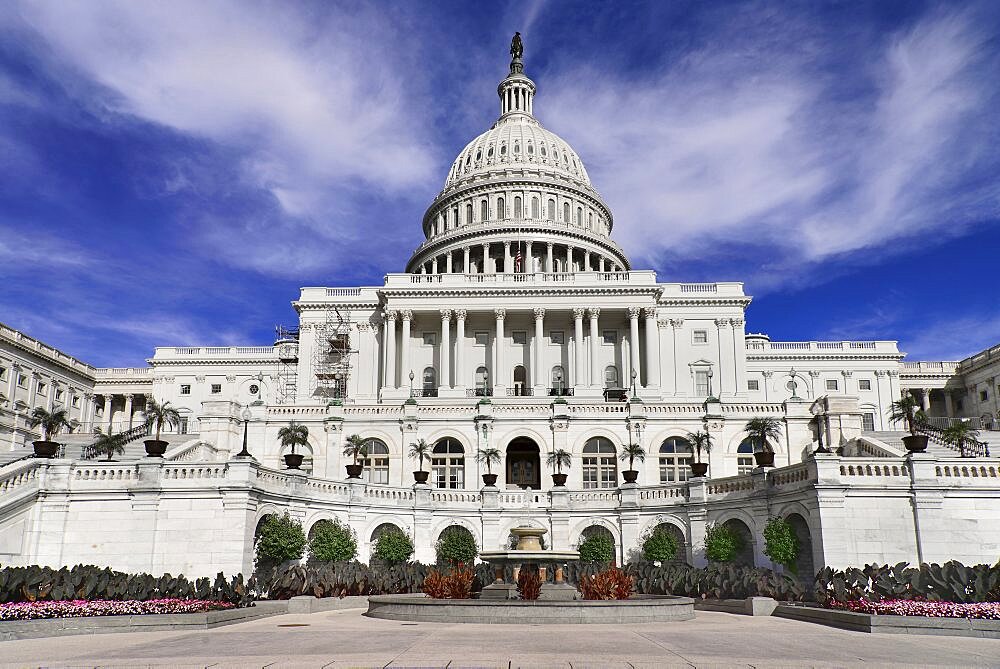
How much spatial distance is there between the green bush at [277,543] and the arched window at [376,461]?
22.0 m

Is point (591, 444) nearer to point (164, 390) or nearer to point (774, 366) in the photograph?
point (774, 366)

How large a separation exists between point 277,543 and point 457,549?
9.64 metres

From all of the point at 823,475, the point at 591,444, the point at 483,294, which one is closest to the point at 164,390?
the point at 483,294

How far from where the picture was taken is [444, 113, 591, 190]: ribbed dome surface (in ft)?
420

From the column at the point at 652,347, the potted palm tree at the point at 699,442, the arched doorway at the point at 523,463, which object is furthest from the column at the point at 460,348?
the potted palm tree at the point at 699,442

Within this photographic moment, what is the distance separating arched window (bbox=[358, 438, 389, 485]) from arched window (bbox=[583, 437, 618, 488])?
14.3m

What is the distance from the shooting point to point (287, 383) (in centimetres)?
10388

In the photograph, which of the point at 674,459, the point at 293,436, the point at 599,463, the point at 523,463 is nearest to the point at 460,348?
the point at 523,463

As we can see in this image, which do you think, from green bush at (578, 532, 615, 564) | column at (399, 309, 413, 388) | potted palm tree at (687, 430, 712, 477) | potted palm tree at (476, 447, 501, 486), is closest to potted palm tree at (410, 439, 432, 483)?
potted palm tree at (476, 447, 501, 486)

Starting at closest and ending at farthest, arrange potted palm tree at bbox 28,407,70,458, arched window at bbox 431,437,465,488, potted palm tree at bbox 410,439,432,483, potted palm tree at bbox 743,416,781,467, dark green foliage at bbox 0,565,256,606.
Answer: dark green foliage at bbox 0,565,256,606
potted palm tree at bbox 28,407,70,458
potted palm tree at bbox 743,416,781,467
potted palm tree at bbox 410,439,432,483
arched window at bbox 431,437,465,488

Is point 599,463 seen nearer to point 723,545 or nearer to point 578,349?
point 723,545

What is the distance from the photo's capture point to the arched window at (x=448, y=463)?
58.6 meters

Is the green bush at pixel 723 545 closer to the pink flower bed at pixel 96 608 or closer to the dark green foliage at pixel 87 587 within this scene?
the dark green foliage at pixel 87 587

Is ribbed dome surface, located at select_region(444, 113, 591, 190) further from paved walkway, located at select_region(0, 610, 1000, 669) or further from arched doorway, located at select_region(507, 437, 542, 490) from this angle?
paved walkway, located at select_region(0, 610, 1000, 669)
